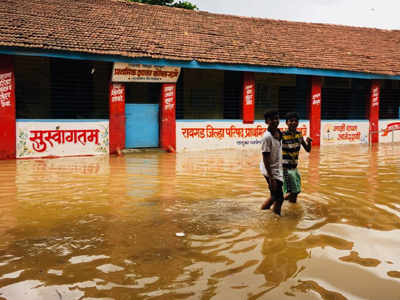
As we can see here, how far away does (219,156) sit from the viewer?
14297 mm

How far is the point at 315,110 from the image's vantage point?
744 inches

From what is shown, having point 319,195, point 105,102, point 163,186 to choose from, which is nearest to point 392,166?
point 319,195

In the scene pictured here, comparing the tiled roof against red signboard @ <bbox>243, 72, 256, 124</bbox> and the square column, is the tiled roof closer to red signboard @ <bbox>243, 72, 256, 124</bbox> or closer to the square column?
red signboard @ <bbox>243, 72, 256, 124</bbox>

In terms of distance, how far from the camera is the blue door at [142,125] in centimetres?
1565

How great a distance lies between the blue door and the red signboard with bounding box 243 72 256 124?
3.73 metres

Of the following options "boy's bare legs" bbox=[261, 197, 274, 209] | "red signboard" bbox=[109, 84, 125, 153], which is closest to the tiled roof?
"red signboard" bbox=[109, 84, 125, 153]

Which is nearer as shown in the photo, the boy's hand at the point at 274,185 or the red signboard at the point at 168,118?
the boy's hand at the point at 274,185

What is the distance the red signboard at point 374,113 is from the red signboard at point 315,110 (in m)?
3.15

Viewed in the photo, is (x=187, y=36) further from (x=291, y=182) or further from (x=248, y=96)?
(x=291, y=182)

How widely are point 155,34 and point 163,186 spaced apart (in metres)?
9.69

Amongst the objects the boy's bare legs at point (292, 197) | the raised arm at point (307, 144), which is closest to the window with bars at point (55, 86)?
the raised arm at point (307, 144)

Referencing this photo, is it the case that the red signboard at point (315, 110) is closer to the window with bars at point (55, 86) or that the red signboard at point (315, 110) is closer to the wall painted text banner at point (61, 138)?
the window with bars at point (55, 86)

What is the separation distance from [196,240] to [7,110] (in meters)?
10.9

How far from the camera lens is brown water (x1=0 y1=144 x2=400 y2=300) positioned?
11.1 ft
